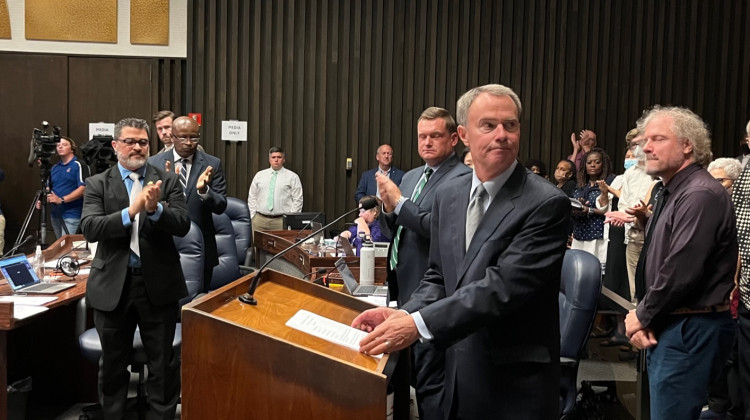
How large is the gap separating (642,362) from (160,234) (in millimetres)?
2226

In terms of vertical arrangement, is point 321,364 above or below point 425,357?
above

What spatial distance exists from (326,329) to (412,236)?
128 centimetres

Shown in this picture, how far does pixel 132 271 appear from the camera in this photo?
328 cm

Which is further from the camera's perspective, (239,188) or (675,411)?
(239,188)

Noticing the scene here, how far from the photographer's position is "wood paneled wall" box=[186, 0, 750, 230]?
8.91 metres

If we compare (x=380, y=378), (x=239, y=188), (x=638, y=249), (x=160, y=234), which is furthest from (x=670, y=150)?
(x=239, y=188)

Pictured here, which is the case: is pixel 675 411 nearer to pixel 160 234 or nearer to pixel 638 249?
pixel 160 234

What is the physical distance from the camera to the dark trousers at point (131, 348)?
3273 mm

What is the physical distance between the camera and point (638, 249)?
577cm

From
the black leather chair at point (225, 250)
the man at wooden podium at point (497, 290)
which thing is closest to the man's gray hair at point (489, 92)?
the man at wooden podium at point (497, 290)

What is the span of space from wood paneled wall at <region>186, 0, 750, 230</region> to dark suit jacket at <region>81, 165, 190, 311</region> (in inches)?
223

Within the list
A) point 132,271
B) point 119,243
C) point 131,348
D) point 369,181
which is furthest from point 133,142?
point 369,181

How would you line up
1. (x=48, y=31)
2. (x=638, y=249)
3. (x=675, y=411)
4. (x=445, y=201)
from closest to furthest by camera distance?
(x=445, y=201)
(x=675, y=411)
(x=638, y=249)
(x=48, y=31)

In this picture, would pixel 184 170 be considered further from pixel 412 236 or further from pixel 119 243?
pixel 412 236
